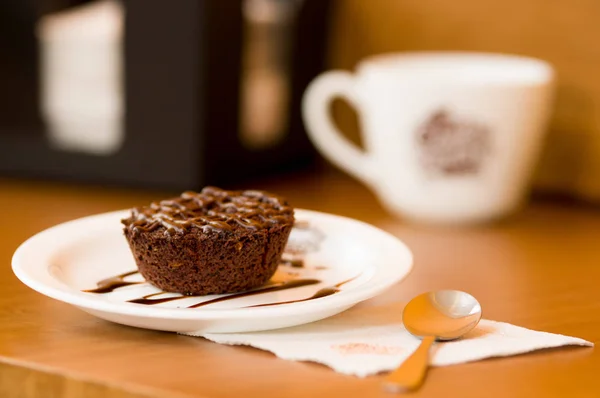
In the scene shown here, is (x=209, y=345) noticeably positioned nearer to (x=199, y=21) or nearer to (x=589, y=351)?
(x=589, y=351)

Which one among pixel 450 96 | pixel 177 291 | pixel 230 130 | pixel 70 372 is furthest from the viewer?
pixel 230 130

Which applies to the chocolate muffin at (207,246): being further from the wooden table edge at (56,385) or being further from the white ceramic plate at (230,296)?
the wooden table edge at (56,385)

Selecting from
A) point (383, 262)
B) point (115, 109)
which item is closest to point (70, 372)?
point (383, 262)

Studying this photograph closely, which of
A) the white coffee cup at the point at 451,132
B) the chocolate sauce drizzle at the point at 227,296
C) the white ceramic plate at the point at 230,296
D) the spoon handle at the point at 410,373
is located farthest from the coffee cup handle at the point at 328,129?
the spoon handle at the point at 410,373

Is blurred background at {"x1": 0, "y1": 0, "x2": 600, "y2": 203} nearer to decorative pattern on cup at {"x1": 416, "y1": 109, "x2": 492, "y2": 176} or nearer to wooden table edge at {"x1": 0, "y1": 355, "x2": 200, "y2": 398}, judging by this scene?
decorative pattern on cup at {"x1": 416, "y1": 109, "x2": 492, "y2": 176}

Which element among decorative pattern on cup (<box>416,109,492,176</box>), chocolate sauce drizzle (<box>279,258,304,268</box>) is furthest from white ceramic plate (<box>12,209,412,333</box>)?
decorative pattern on cup (<box>416,109,492,176</box>)

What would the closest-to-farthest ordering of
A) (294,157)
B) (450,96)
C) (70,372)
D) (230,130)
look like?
(70,372)
(450,96)
(230,130)
(294,157)

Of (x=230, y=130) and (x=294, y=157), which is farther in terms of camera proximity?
(x=294, y=157)
